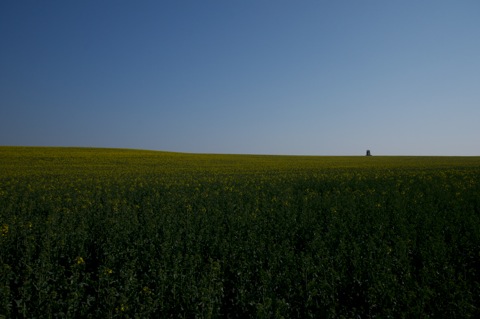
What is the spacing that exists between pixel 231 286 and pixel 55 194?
11463 mm

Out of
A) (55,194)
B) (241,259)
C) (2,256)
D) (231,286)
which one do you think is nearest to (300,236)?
(241,259)

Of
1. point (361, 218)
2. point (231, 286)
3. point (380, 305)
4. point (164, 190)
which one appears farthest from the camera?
point (164, 190)

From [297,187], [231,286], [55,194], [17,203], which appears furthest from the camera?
[297,187]

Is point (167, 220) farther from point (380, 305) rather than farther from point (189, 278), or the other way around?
point (380, 305)

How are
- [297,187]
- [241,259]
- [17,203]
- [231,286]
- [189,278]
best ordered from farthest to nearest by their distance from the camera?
[297,187], [17,203], [241,259], [231,286], [189,278]

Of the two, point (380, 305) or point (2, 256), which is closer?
point (380, 305)

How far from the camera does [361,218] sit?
399 inches

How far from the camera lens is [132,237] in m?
8.27

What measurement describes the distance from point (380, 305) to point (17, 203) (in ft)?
40.9

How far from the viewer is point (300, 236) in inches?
336

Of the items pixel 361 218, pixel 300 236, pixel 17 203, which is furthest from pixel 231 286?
pixel 17 203

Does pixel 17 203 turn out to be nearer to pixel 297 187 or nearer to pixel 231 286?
pixel 231 286

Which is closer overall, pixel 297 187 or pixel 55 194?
pixel 55 194

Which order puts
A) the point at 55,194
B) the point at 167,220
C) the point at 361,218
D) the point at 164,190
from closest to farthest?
the point at 167,220 → the point at 361,218 → the point at 55,194 → the point at 164,190
